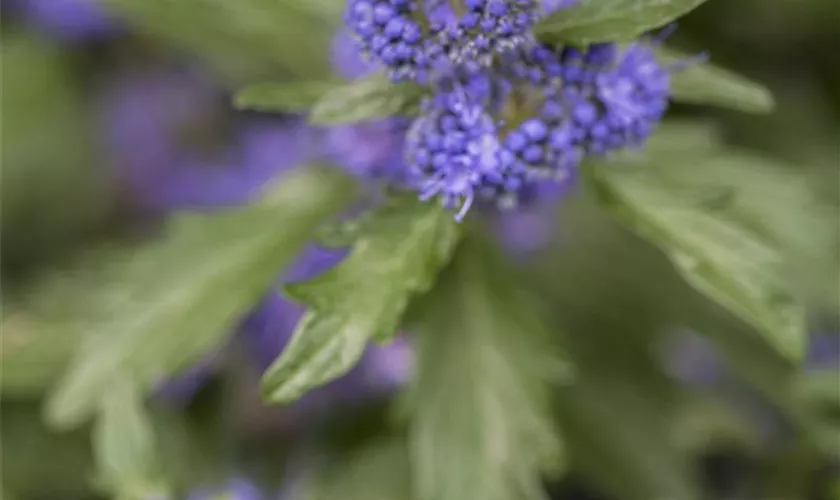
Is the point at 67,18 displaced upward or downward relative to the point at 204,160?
upward

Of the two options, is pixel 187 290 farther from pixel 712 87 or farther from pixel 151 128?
pixel 151 128

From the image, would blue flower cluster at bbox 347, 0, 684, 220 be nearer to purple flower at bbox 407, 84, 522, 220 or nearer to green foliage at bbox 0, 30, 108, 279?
purple flower at bbox 407, 84, 522, 220

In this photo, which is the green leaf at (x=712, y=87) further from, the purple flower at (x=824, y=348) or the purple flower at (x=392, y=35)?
the purple flower at (x=824, y=348)

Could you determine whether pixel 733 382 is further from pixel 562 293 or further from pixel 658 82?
pixel 658 82

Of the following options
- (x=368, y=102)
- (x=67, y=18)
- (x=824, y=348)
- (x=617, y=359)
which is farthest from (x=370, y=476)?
(x=67, y=18)

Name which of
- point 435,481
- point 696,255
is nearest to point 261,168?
point 435,481
